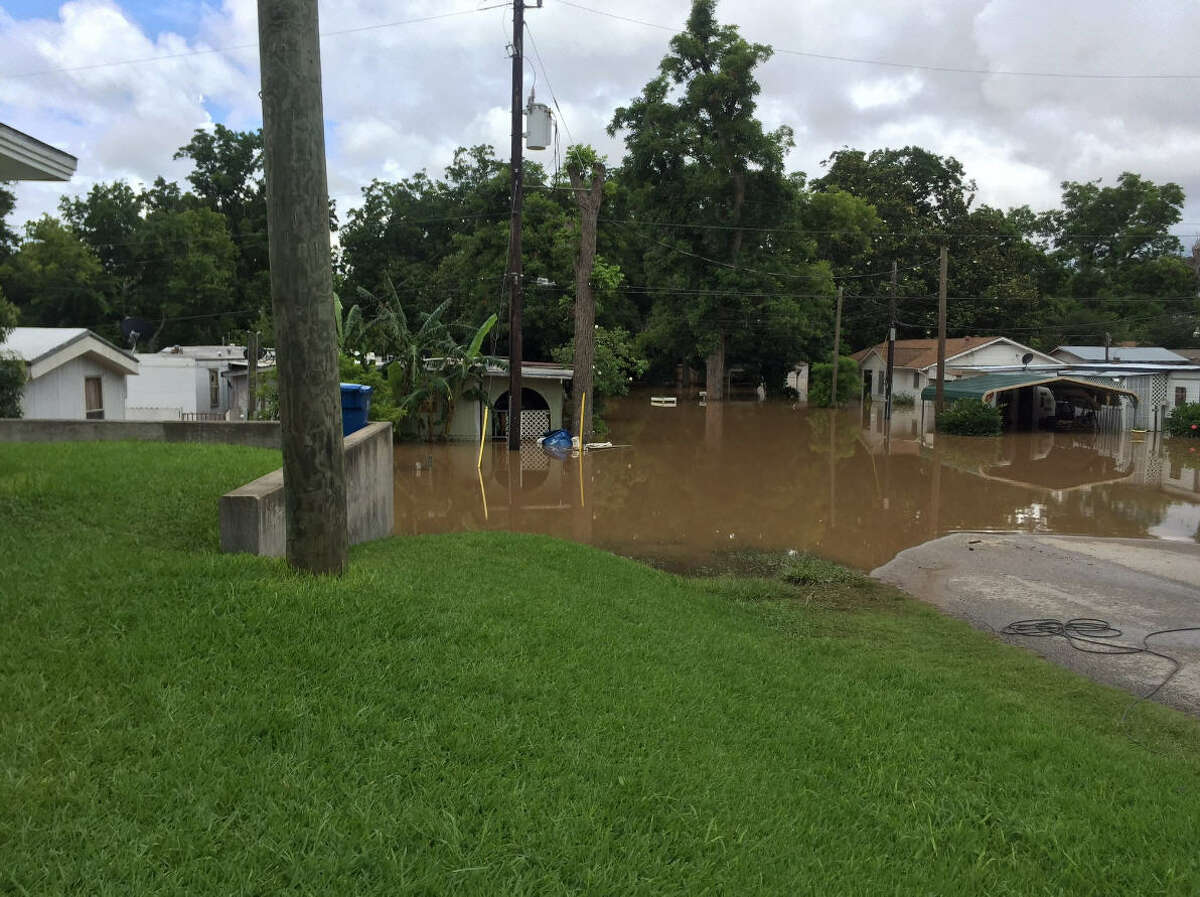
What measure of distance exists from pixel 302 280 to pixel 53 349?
56.4ft

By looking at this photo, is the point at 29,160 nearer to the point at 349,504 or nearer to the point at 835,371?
the point at 349,504

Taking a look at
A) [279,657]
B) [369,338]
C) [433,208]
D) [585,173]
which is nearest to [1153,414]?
[585,173]

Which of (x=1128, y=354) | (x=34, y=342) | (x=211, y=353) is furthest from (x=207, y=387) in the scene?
(x=1128, y=354)

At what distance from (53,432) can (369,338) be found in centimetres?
1592

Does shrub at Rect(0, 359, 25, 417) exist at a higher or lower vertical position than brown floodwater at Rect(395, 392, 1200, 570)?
higher

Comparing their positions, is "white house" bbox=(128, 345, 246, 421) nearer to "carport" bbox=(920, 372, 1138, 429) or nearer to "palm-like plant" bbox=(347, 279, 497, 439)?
"palm-like plant" bbox=(347, 279, 497, 439)

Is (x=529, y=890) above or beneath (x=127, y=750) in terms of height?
beneath

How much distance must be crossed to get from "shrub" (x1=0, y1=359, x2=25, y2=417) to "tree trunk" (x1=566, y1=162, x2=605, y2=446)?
14.2 meters

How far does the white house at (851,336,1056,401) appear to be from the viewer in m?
47.9

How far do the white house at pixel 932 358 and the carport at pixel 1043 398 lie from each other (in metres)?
5.66

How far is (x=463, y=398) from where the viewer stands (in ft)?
93.6

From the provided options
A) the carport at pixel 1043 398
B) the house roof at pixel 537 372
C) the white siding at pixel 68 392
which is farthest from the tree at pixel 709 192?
the white siding at pixel 68 392

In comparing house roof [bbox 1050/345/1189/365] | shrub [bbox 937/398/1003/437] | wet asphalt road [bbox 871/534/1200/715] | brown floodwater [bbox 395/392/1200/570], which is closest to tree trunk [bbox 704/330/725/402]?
shrub [bbox 937/398/1003/437]

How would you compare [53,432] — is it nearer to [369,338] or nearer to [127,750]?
[127,750]
